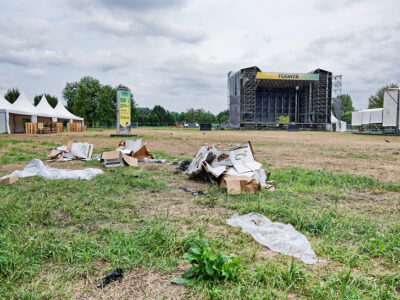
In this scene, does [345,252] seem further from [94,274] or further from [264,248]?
[94,274]

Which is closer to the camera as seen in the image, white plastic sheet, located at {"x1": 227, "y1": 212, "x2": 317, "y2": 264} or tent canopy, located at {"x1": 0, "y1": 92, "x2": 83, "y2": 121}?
white plastic sheet, located at {"x1": 227, "y1": 212, "x2": 317, "y2": 264}

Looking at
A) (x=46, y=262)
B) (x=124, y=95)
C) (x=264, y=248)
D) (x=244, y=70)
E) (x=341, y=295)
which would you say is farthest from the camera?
(x=244, y=70)

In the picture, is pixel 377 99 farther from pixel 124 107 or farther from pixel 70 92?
pixel 70 92

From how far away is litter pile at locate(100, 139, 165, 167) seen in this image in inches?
248

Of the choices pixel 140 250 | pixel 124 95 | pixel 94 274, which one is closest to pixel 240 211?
pixel 140 250

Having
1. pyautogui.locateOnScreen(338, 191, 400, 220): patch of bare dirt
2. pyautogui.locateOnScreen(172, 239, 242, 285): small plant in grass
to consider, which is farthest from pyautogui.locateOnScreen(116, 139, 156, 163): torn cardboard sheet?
pyautogui.locateOnScreen(172, 239, 242, 285): small plant in grass

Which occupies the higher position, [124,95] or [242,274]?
[124,95]

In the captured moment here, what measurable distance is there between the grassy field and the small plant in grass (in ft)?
0.13

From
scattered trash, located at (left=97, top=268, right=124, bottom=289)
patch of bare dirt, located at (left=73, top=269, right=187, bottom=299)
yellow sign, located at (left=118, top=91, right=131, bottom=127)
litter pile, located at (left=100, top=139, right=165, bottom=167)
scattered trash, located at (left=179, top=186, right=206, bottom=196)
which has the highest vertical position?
yellow sign, located at (left=118, top=91, right=131, bottom=127)

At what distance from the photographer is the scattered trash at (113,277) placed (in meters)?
1.70

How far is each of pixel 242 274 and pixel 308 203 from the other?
2106 millimetres

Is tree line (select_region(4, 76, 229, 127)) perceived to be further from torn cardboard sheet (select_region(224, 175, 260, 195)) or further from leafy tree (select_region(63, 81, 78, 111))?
torn cardboard sheet (select_region(224, 175, 260, 195))

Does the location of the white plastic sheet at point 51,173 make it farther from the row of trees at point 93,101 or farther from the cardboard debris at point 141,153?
the row of trees at point 93,101

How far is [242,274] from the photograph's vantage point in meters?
1.75
